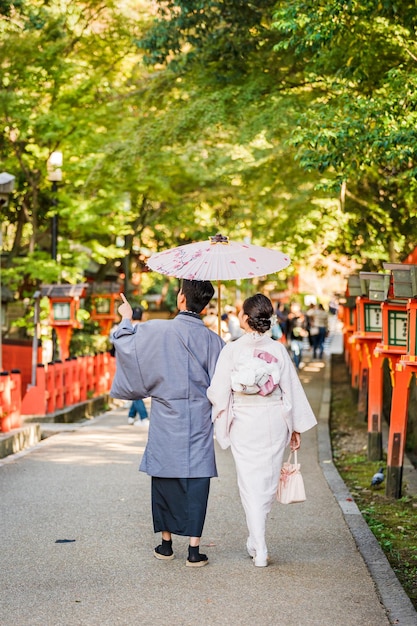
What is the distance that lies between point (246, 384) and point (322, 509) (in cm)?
277

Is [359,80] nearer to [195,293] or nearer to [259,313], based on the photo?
[195,293]

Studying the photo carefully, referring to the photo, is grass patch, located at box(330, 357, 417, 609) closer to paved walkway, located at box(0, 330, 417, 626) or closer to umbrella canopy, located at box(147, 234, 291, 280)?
paved walkway, located at box(0, 330, 417, 626)

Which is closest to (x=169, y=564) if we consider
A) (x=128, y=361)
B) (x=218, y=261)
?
(x=128, y=361)

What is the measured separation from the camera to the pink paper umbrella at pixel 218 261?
21.0ft

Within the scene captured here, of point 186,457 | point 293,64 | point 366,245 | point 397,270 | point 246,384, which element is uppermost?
point 293,64

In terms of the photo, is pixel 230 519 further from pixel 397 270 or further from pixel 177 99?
pixel 177 99

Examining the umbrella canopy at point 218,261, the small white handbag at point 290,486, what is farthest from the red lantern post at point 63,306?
the small white handbag at point 290,486

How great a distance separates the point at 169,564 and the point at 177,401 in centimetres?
105

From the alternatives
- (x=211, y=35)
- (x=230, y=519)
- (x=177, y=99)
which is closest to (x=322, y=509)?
(x=230, y=519)

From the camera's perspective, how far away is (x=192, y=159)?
22.6 meters

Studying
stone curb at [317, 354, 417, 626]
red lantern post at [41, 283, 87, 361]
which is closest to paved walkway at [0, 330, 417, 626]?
stone curb at [317, 354, 417, 626]

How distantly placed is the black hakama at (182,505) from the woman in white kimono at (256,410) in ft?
0.93

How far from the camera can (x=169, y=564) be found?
242 inches

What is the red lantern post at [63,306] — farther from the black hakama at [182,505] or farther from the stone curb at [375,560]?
the black hakama at [182,505]
